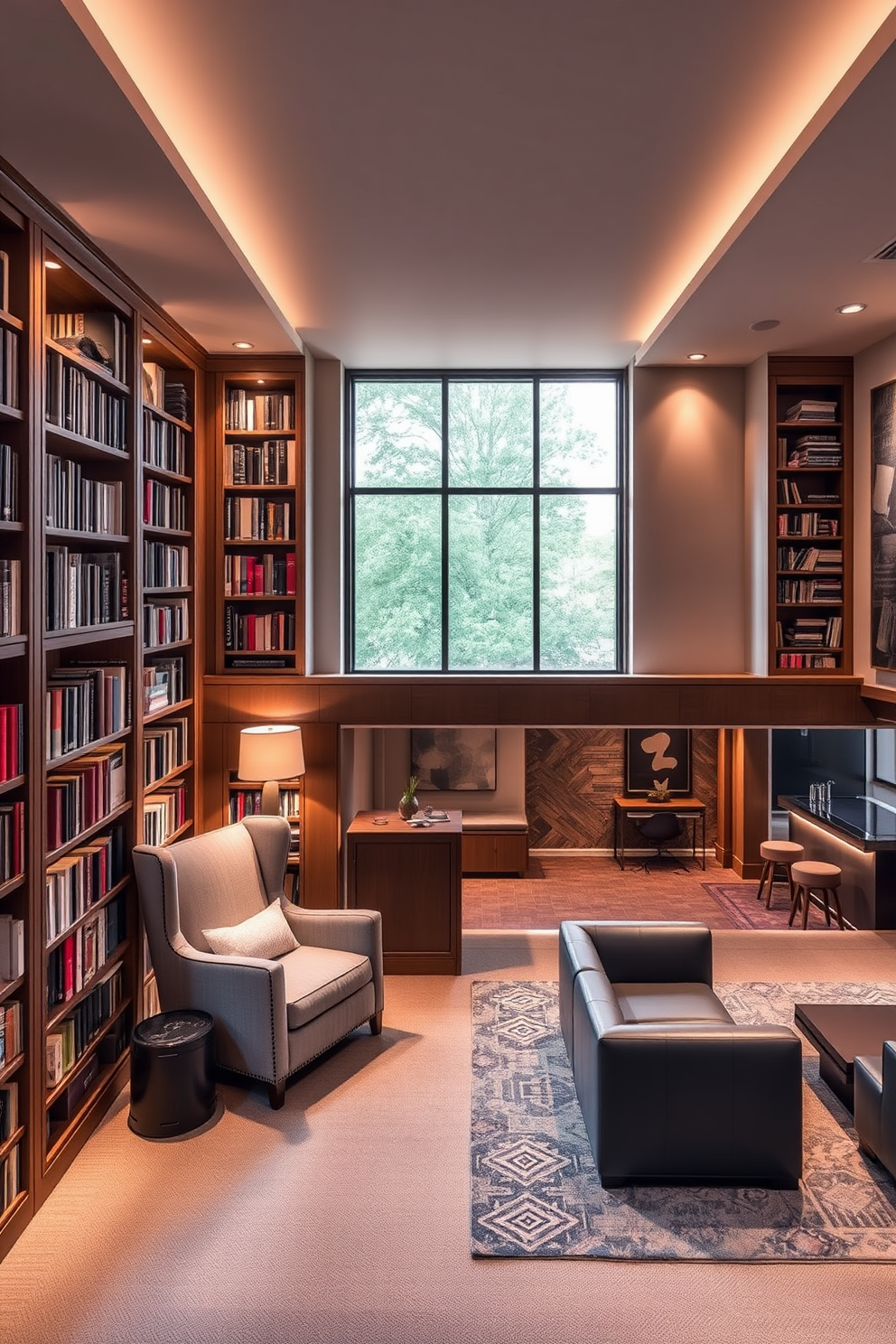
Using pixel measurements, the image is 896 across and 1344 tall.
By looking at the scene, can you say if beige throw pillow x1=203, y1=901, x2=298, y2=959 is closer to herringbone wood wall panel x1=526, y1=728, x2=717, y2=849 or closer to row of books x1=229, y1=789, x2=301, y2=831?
row of books x1=229, y1=789, x2=301, y2=831

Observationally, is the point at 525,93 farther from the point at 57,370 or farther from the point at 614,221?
the point at 57,370

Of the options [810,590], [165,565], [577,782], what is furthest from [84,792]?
[577,782]

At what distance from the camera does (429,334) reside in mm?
4840

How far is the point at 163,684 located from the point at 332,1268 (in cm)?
269

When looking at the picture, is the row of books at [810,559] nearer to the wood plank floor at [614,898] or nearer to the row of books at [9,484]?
the wood plank floor at [614,898]

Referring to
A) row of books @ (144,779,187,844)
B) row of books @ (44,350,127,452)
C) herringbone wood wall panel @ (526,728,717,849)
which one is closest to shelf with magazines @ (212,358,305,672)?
row of books @ (144,779,187,844)

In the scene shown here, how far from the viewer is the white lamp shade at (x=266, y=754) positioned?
459cm

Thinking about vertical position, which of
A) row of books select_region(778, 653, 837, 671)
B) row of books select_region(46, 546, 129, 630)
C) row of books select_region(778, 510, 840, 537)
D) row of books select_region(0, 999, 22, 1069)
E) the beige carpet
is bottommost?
the beige carpet

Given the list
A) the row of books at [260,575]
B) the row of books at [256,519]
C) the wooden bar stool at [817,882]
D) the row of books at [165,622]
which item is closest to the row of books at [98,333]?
the row of books at [165,622]

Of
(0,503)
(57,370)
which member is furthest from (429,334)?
(0,503)

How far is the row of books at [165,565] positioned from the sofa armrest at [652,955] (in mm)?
2689

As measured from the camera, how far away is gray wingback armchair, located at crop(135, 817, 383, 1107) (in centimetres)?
358

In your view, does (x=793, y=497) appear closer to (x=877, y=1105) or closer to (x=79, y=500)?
(x=877, y=1105)

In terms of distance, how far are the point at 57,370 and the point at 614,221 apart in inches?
88.8
